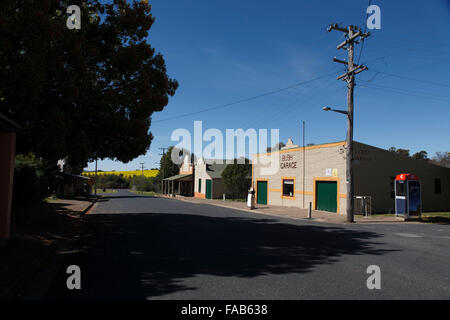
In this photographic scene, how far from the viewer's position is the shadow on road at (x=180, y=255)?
17.9ft

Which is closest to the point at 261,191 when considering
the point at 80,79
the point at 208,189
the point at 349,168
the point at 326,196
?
the point at 326,196

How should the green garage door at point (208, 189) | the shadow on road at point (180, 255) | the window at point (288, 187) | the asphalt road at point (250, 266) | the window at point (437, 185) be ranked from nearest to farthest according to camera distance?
the asphalt road at point (250, 266) < the shadow on road at point (180, 255) < the window at point (437, 185) < the window at point (288, 187) < the green garage door at point (208, 189)

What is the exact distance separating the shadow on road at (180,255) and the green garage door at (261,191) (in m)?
19.0

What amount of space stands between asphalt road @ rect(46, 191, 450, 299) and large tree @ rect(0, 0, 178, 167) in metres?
3.60

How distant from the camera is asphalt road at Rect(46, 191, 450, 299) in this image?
16.8ft

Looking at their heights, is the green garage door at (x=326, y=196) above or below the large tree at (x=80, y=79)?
below

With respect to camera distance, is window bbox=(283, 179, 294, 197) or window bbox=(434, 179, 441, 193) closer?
window bbox=(434, 179, 441, 193)

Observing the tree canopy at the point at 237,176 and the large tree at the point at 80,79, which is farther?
the tree canopy at the point at 237,176

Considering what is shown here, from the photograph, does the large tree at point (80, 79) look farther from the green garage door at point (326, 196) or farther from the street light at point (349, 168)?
the green garage door at point (326, 196)

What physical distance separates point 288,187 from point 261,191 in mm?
4769

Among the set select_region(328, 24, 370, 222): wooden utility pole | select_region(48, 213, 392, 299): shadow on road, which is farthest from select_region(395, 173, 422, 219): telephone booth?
select_region(48, 213, 392, 299): shadow on road

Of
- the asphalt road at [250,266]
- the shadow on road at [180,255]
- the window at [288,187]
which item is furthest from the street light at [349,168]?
the window at [288,187]

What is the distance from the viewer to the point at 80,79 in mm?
10328

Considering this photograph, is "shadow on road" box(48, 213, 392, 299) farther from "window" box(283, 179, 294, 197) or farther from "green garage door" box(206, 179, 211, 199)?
"green garage door" box(206, 179, 211, 199)
